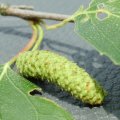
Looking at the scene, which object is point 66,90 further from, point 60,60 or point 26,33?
point 26,33

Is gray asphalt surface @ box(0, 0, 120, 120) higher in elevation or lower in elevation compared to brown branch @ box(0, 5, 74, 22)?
lower

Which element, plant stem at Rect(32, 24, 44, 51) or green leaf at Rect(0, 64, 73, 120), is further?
plant stem at Rect(32, 24, 44, 51)

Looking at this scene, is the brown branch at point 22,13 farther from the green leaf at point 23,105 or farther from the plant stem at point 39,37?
the green leaf at point 23,105

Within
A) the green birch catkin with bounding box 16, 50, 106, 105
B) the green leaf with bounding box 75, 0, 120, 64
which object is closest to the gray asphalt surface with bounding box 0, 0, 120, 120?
the green birch catkin with bounding box 16, 50, 106, 105

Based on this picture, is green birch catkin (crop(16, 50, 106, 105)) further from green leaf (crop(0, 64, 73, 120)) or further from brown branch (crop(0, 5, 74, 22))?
brown branch (crop(0, 5, 74, 22))

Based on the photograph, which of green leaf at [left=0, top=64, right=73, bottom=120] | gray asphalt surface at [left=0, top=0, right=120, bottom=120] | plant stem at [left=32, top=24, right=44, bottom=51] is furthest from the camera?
plant stem at [left=32, top=24, right=44, bottom=51]

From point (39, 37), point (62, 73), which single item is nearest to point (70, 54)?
point (39, 37)

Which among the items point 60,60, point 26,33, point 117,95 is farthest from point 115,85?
point 26,33
